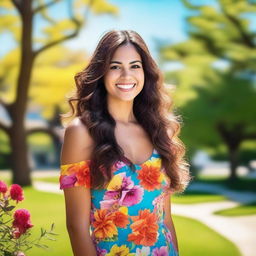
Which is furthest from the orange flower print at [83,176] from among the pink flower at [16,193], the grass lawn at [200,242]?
the grass lawn at [200,242]

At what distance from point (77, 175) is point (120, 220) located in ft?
0.75

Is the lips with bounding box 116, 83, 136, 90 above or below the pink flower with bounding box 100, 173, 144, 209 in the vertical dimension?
above

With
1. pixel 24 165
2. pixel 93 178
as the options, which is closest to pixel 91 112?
pixel 93 178

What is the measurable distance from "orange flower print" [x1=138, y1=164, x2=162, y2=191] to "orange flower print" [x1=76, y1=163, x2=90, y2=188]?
19 cm

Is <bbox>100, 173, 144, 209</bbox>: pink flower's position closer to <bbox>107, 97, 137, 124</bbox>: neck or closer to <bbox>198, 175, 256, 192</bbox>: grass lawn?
<bbox>107, 97, 137, 124</bbox>: neck

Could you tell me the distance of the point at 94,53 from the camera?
211 cm

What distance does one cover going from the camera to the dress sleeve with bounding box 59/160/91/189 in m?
1.94

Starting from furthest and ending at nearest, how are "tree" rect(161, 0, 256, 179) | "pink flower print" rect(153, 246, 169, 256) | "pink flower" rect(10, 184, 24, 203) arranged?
1. "tree" rect(161, 0, 256, 179)
2. "pink flower" rect(10, 184, 24, 203)
3. "pink flower print" rect(153, 246, 169, 256)

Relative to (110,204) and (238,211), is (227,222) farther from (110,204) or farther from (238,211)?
(110,204)

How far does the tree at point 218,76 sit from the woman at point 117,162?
13.4 meters

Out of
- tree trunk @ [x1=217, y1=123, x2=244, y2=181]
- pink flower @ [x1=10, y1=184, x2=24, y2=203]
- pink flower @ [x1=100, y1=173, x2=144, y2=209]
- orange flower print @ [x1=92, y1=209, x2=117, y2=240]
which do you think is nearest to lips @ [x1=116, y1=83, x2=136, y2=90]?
pink flower @ [x1=100, y1=173, x2=144, y2=209]

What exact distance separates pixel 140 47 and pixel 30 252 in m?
4.04

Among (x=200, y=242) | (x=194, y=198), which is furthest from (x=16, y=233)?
(x=194, y=198)

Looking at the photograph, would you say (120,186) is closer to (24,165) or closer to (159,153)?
(159,153)
